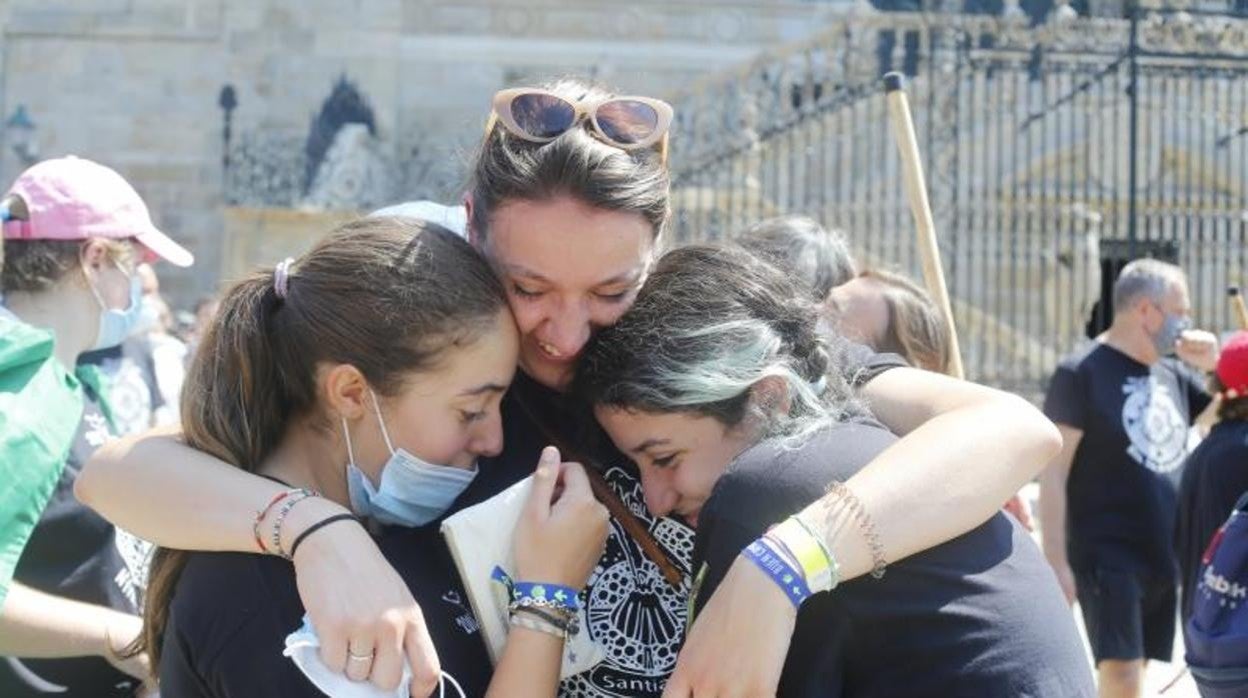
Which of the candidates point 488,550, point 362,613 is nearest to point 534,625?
point 488,550

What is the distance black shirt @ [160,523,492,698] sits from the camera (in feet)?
7.79

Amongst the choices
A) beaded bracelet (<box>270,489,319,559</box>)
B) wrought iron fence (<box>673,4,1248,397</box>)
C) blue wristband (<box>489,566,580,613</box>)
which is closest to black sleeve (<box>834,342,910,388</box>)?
blue wristband (<box>489,566,580,613</box>)

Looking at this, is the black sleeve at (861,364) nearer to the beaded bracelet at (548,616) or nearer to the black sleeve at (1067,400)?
the beaded bracelet at (548,616)

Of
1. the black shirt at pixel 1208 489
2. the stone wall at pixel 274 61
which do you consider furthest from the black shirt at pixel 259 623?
the stone wall at pixel 274 61

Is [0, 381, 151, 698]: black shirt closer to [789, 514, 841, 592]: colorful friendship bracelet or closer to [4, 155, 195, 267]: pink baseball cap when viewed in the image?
[4, 155, 195, 267]: pink baseball cap

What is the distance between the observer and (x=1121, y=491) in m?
7.36

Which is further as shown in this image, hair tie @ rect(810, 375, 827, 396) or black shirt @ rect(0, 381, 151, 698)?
black shirt @ rect(0, 381, 151, 698)

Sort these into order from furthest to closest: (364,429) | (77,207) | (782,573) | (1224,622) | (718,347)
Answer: (1224,622)
(77,207)
(364,429)
(718,347)
(782,573)

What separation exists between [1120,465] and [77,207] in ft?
15.7

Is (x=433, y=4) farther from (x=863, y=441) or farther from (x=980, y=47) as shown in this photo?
(x=863, y=441)

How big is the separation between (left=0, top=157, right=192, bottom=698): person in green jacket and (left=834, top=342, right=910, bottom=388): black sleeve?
1.48 meters

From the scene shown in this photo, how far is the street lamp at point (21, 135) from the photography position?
20422 mm

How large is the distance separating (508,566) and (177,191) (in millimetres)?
20152

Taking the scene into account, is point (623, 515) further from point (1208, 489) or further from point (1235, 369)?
point (1235, 369)
